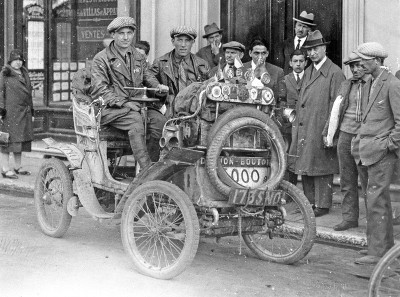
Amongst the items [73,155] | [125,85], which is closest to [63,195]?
[73,155]

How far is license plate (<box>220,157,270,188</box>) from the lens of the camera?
277 inches

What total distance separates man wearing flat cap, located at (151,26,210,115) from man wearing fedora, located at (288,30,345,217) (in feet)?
4.48

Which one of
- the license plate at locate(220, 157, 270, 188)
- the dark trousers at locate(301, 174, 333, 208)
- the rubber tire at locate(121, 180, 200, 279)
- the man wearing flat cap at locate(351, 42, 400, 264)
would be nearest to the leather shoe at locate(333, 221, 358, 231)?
the dark trousers at locate(301, 174, 333, 208)

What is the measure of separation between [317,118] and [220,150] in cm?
290

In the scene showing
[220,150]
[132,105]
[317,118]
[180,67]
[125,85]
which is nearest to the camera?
[220,150]

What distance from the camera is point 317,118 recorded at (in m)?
9.49

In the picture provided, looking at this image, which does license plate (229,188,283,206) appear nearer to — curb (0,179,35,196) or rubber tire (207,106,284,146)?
rubber tire (207,106,284,146)

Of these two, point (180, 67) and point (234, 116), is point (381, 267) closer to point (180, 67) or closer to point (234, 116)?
point (234, 116)

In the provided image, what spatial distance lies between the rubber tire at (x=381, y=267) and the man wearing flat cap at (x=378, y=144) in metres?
1.98

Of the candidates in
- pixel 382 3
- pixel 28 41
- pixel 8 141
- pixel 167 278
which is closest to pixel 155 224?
pixel 167 278

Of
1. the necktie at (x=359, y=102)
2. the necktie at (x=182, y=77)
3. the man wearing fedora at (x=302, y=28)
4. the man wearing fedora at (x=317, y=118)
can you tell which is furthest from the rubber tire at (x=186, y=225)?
the man wearing fedora at (x=302, y=28)

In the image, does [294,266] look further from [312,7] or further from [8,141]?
[8,141]

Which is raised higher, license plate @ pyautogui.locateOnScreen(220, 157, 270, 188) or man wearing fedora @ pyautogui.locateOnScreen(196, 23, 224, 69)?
man wearing fedora @ pyautogui.locateOnScreen(196, 23, 224, 69)

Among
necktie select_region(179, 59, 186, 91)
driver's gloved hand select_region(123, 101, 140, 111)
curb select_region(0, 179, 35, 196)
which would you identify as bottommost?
curb select_region(0, 179, 35, 196)
